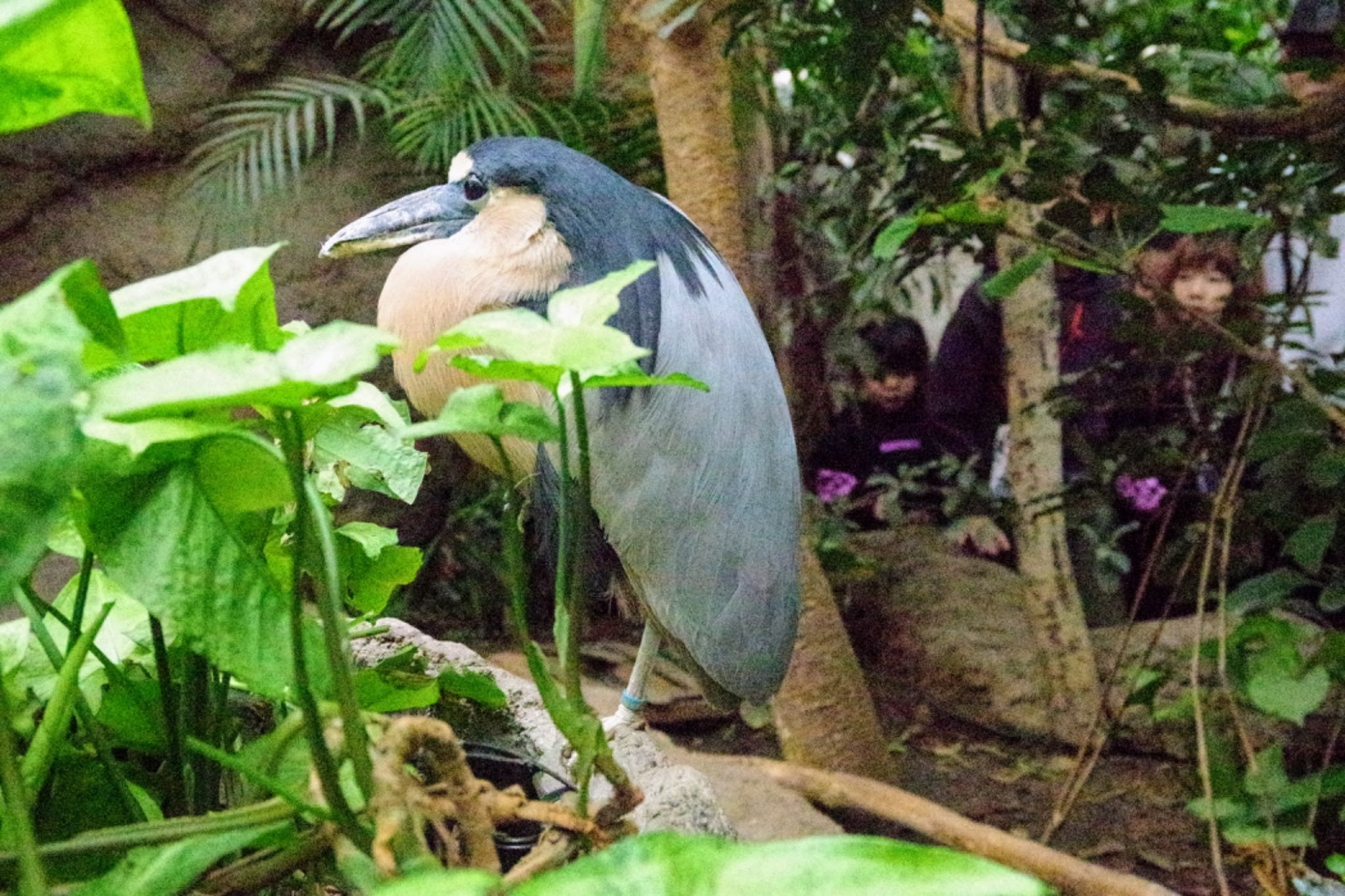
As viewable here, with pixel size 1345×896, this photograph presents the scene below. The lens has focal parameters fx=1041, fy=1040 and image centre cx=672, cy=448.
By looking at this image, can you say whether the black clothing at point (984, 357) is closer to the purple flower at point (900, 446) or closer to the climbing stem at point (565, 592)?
the purple flower at point (900, 446)

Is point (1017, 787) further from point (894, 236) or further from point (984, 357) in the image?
point (894, 236)

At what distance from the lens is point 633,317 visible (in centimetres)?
76

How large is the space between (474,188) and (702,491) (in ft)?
0.94

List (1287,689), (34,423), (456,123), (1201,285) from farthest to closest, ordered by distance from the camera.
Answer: (456,123), (1201,285), (1287,689), (34,423)

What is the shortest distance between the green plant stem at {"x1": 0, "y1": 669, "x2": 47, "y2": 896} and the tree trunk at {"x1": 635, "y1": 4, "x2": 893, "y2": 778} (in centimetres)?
110

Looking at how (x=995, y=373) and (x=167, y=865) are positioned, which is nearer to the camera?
(x=167, y=865)

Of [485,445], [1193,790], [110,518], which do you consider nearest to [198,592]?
[110,518]

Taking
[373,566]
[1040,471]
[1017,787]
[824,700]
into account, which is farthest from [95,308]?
[1017,787]

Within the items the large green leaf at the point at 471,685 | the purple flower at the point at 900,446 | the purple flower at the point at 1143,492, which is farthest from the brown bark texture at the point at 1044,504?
the large green leaf at the point at 471,685

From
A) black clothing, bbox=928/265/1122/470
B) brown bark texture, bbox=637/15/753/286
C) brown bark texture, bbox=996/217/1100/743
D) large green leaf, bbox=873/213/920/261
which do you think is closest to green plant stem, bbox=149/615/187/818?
large green leaf, bbox=873/213/920/261

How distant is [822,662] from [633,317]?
103 centimetres

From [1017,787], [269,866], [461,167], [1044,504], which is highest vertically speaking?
[461,167]

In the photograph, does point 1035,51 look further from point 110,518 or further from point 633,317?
point 110,518

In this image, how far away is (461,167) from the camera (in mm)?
800
